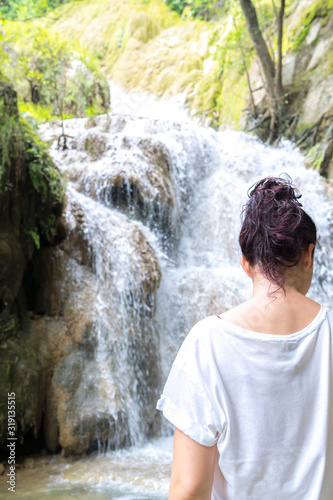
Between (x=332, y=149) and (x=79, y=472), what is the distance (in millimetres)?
7465

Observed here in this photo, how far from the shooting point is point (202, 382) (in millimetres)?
1071

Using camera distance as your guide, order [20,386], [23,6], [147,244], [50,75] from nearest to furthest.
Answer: [20,386] < [147,244] < [50,75] < [23,6]

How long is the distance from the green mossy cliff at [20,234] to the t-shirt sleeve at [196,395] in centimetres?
366

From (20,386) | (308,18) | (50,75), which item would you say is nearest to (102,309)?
(20,386)

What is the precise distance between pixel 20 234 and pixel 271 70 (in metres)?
7.69

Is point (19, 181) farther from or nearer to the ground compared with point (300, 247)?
nearer to the ground

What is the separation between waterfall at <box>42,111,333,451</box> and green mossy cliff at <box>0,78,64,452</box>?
1.12ft

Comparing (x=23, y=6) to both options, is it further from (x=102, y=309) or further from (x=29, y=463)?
(x=29, y=463)

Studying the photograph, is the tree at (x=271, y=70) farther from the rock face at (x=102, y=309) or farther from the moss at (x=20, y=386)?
the moss at (x=20, y=386)

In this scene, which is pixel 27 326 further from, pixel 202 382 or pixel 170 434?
pixel 202 382

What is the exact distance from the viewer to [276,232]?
1158 millimetres

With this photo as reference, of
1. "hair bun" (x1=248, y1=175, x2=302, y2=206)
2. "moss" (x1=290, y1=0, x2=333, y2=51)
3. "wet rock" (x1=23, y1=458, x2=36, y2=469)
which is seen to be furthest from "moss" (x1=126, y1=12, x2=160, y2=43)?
"hair bun" (x1=248, y1=175, x2=302, y2=206)

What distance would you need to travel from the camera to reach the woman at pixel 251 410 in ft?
3.48

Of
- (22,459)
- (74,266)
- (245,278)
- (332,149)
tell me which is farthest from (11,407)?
(332,149)
